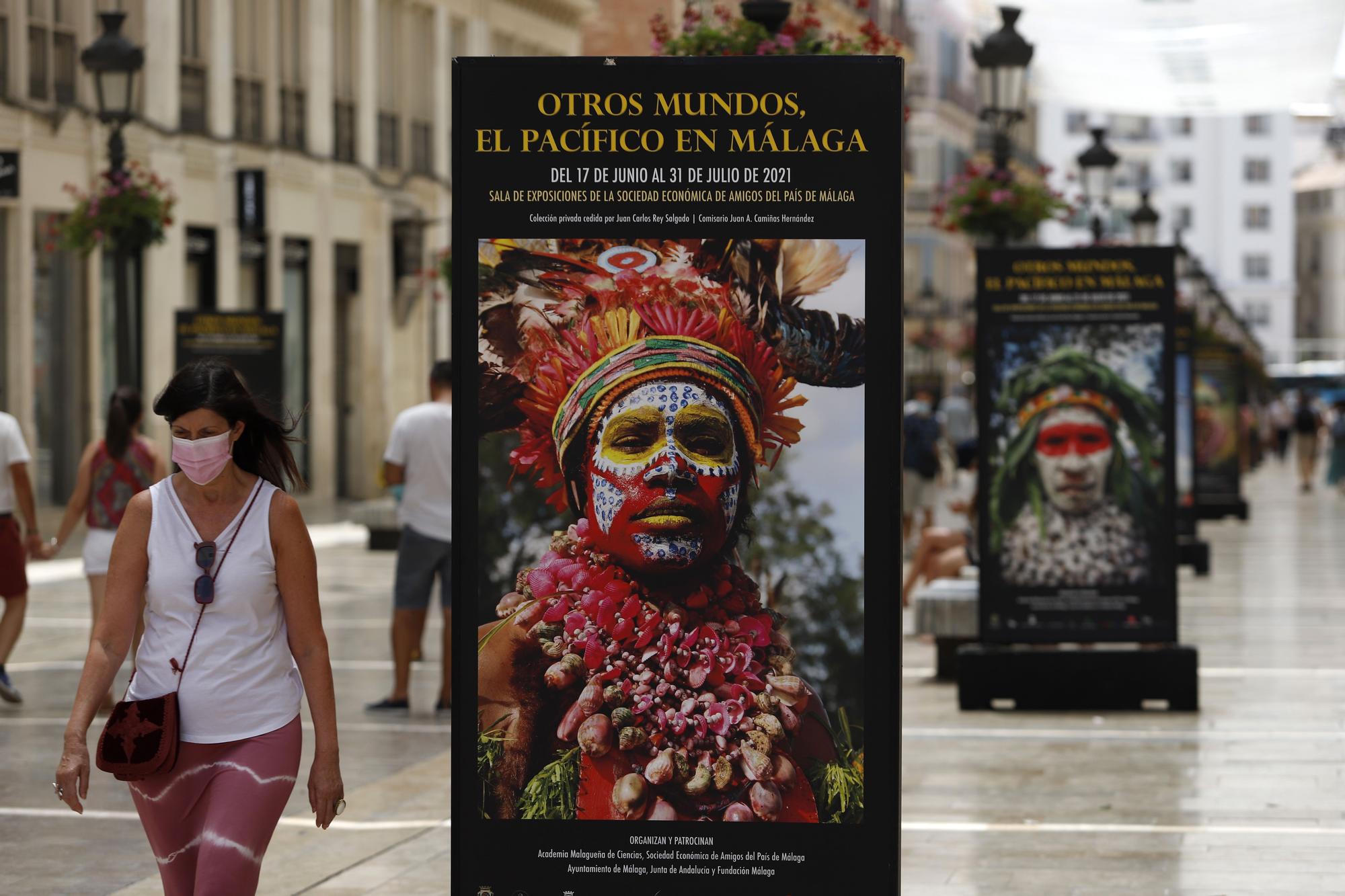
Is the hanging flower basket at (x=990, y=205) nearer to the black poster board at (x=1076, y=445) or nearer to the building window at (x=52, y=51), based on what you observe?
the black poster board at (x=1076, y=445)

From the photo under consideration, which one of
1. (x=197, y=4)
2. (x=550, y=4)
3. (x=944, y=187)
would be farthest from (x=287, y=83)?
(x=944, y=187)

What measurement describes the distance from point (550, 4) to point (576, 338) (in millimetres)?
41049

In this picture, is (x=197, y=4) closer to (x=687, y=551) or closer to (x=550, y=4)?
(x=550, y=4)

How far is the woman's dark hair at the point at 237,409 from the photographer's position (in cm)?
529

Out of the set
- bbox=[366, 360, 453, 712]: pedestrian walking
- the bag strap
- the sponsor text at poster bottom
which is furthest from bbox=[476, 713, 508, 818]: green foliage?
bbox=[366, 360, 453, 712]: pedestrian walking

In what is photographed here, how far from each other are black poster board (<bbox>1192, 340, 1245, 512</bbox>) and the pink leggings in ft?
89.3

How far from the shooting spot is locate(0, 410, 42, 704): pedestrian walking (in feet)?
38.6

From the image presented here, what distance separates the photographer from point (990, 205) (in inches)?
736

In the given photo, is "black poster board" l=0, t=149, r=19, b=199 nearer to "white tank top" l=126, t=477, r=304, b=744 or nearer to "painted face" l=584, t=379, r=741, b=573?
"white tank top" l=126, t=477, r=304, b=744

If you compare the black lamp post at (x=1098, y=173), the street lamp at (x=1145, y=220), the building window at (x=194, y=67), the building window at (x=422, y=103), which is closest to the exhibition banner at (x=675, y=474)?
the black lamp post at (x=1098, y=173)

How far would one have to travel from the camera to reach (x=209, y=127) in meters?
32.5

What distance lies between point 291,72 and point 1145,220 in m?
13.1

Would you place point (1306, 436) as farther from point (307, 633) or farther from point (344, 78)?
point (307, 633)

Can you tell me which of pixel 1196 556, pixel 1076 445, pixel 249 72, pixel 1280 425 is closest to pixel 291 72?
pixel 249 72
